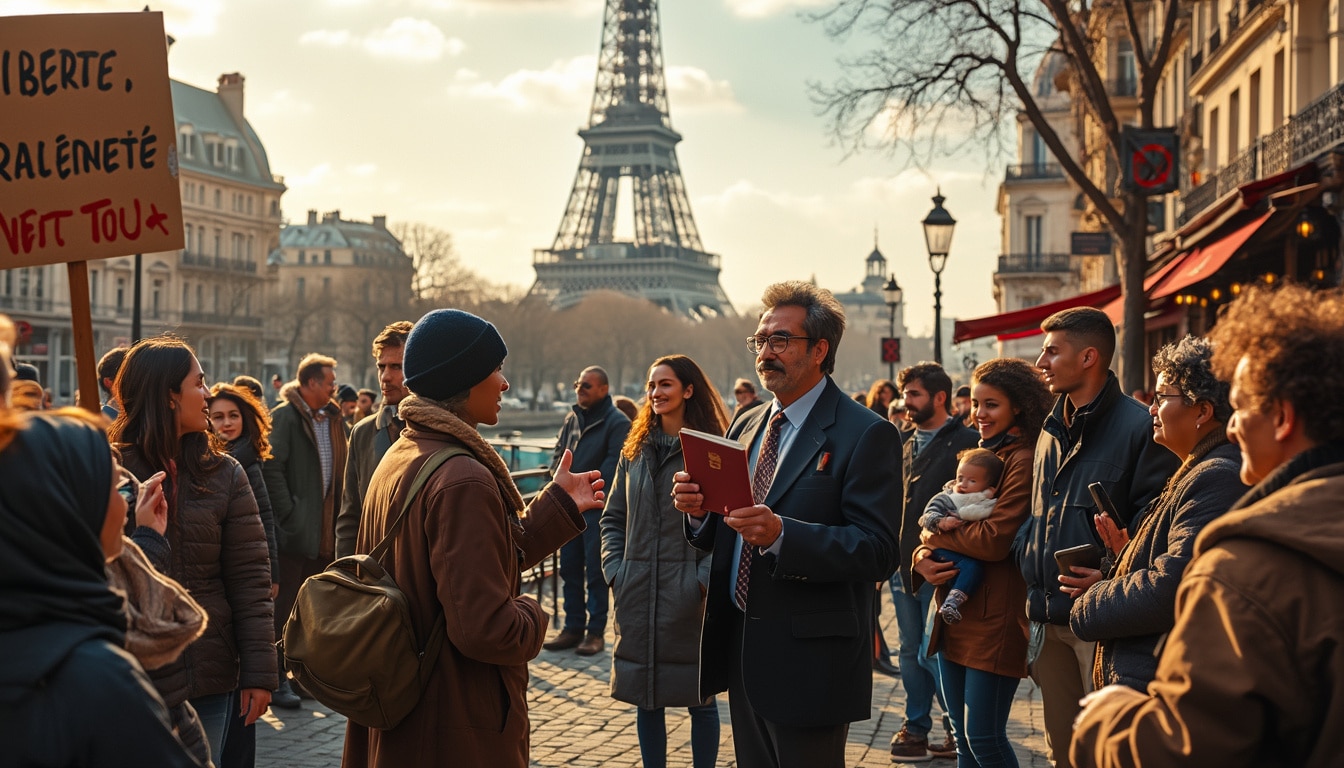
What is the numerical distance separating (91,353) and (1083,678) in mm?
3559

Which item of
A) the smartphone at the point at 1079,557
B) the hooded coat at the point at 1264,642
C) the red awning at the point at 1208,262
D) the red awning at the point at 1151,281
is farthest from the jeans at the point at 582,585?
the red awning at the point at 1151,281

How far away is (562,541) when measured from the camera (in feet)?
13.4

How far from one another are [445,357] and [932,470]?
4369 mm

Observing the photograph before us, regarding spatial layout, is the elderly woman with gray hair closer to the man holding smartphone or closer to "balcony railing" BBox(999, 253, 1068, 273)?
the man holding smartphone

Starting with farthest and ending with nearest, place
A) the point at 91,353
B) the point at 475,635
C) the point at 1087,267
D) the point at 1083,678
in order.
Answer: the point at 1087,267 → the point at 1083,678 → the point at 91,353 → the point at 475,635

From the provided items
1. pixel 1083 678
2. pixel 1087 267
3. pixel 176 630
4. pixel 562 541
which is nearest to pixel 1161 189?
pixel 1083 678

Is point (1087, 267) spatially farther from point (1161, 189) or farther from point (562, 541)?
point (562, 541)

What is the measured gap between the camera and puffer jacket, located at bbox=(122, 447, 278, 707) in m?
4.31

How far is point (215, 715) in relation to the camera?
14.4ft

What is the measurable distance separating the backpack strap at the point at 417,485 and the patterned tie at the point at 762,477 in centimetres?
114

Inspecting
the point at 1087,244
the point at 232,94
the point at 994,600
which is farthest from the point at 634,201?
the point at 994,600

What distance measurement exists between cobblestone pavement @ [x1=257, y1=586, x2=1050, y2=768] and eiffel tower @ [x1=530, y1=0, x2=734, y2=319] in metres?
106

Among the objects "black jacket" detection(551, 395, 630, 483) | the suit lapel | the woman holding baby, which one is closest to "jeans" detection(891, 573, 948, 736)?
the woman holding baby

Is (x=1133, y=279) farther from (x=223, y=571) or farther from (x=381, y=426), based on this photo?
(x=223, y=571)
